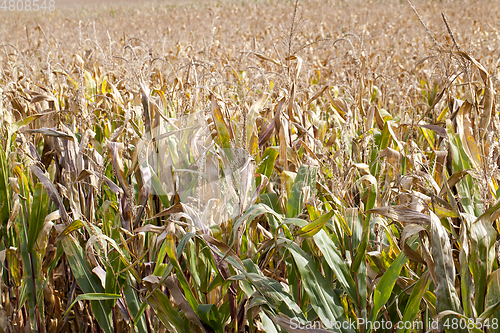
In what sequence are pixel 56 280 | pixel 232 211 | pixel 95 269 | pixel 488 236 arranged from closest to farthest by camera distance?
pixel 488 236, pixel 95 269, pixel 232 211, pixel 56 280

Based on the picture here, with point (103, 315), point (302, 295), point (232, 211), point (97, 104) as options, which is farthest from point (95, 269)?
point (97, 104)

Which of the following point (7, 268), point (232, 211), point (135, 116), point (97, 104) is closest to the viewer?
point (232, 211)

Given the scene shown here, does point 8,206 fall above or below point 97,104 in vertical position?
below

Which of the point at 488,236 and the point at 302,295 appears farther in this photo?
the point at 302,295

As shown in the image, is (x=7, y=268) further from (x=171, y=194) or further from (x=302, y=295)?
(x=302, y=295)

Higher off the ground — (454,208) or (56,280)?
(454,208)

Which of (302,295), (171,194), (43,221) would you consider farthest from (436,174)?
(43,221)

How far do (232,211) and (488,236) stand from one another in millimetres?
680

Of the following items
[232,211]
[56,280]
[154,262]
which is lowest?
[56,280]

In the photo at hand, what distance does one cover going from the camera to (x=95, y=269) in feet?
3.52

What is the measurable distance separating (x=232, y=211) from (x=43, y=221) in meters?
0.61

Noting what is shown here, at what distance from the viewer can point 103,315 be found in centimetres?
112

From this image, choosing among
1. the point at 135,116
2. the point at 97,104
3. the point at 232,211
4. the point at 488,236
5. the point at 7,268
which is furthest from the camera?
the point at 97,104

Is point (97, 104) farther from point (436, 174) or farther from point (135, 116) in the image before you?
point (436, 174)
